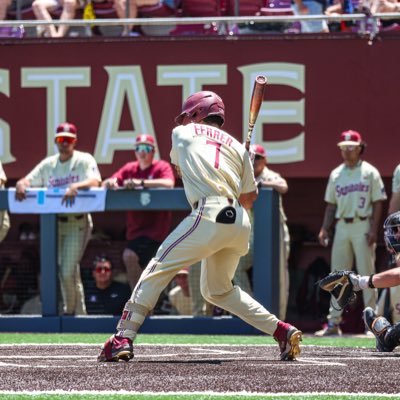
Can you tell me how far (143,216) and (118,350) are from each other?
5124 mm

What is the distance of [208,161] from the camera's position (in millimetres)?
7434

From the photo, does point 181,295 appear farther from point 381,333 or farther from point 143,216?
point 381,333

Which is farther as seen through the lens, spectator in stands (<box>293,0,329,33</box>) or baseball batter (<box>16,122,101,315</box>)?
spectator in stands (<box>293,0,329,33</box>)

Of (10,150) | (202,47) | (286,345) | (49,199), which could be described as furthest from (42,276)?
(286,345)

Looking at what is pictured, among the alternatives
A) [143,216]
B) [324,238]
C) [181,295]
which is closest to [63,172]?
[143,216]

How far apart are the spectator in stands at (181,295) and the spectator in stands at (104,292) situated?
50cm

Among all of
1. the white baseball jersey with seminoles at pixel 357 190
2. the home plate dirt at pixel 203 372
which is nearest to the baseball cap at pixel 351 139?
the white baseball jersey with seminoles at pixel 357 190

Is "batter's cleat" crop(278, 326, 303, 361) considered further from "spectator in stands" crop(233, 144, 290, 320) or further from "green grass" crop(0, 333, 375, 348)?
"spectator in stands" crop(233, 144, 290, 320)

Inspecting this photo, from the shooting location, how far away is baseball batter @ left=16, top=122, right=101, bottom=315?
12.1 m

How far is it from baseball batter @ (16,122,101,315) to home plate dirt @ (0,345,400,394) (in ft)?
11.4

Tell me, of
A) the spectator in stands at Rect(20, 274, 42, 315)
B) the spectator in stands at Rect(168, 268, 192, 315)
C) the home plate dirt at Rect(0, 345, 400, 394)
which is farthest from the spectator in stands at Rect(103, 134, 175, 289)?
the home plate dirt at Rect(0, 345, 400, 394)

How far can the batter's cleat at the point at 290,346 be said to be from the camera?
7570 millimetres

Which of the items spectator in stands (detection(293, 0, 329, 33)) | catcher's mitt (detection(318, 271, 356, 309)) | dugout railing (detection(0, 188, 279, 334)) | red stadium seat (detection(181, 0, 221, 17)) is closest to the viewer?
catcher's mitt (detection(318, 271, 356, 309))

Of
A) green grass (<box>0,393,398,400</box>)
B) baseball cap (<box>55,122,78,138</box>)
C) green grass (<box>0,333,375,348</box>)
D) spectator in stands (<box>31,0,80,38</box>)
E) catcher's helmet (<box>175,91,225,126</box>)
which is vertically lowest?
green grass (<box>0,333,375,348</box>)
